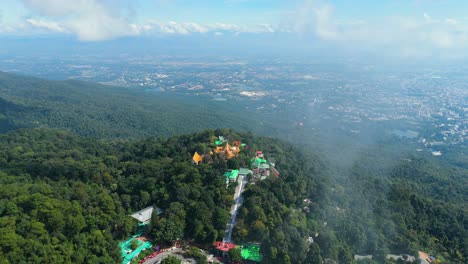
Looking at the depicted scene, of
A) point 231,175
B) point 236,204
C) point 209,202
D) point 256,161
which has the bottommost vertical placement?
point 236,204

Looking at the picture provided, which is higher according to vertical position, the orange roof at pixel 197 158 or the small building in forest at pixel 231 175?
the orange roof at pixel 197 158

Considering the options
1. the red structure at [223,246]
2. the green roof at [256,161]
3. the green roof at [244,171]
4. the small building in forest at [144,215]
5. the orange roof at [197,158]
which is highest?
the orange roof at [197,158]

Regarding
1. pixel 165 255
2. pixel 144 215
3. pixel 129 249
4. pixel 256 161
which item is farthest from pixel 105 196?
pixel 256 161

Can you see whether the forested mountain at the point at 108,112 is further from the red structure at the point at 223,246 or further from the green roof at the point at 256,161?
the red structure at the point at 223,246

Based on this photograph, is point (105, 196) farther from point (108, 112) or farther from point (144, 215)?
point (108, 112)

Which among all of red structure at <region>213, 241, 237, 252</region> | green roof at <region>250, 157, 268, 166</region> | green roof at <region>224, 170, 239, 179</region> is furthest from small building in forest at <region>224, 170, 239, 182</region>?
red structure at <region>213, 241, 237, 252</region>

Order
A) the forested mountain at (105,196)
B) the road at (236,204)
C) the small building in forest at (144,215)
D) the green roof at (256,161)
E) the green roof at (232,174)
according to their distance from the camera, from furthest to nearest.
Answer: the green roof at (256,161) < the green roof at (232,174) < the road at (236,204) < the small building in forest at (144,215) < the forested mountain at (105,196)

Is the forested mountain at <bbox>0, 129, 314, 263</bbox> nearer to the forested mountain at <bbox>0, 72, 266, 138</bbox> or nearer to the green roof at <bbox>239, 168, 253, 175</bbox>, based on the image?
the green roof at <bbox>239, 168, 253, 175</bbox>

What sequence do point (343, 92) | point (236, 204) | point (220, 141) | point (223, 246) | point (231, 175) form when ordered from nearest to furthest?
point (223, 246), point (236, 204), point (231, 175), point (220, 141), point (343, 92)

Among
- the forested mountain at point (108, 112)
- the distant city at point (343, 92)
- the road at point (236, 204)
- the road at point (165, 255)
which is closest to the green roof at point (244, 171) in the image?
the road at point (236, 204)
